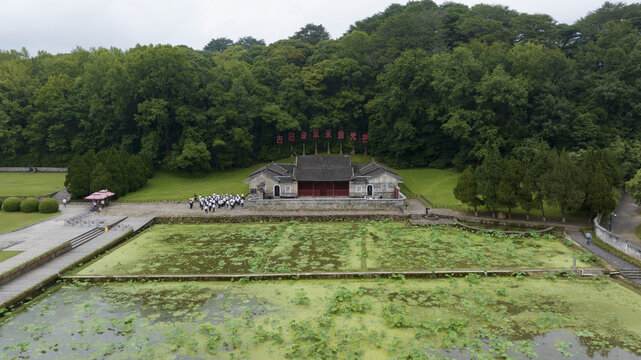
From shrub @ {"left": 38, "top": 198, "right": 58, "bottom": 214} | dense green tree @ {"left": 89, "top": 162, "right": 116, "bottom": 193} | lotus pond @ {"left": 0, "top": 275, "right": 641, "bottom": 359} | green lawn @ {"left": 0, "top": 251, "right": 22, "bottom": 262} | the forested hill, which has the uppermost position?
the forested hill

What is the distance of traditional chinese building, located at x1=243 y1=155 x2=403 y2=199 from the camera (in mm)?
32250

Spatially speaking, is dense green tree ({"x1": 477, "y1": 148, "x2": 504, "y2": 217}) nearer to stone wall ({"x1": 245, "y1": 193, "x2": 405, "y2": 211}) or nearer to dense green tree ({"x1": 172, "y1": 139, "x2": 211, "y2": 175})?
stone wall ({"x1": 245, "y1": 193, "x2": 405, "y2": 211})

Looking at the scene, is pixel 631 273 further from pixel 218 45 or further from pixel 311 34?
pixel 218 45

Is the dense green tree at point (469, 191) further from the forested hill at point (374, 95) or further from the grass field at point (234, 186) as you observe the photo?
the forested hill at point (374, 95)

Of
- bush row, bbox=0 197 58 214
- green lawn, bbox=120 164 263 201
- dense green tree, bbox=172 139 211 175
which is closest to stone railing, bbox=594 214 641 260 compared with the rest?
green lawn, bbox=120 164 263 201

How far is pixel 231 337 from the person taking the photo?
44.2 feet

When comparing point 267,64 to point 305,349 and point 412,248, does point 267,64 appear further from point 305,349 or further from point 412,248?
point 305,349

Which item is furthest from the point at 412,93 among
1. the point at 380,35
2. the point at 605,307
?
the point at 605,307

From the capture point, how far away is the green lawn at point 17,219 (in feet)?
82.5

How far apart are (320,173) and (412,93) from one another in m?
16.5

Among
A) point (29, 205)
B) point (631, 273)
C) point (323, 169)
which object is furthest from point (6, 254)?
point (631, 273)

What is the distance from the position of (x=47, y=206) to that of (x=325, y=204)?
1984 cm

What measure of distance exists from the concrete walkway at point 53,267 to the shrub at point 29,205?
4787 millimetres

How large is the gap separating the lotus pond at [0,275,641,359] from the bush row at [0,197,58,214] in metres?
13.6
